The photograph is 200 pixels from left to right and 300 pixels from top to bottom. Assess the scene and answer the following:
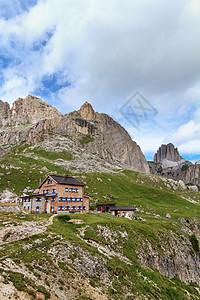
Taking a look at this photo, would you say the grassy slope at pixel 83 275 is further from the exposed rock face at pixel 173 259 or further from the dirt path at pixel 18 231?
the exposed rock face at pixel 173 259

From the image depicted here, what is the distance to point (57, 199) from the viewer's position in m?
59.7

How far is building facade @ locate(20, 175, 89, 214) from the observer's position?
2359 inches

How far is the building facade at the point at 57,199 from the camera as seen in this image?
197ft

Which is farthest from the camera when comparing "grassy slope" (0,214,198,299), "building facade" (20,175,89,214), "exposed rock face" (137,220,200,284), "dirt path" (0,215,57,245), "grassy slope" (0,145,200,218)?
"grassy slope" (0,145,200,218)

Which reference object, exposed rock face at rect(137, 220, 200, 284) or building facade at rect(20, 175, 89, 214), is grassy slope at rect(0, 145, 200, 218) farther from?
exposed rock face at rect(137, 220, 200, 284)

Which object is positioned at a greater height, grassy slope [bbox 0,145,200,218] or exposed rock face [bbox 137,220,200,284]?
grassy slope [bbox 0,145,200,218]

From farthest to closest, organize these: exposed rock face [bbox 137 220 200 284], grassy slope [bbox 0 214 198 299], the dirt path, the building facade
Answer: the building facade → exposed rock face [bbox 137 220 200 284] → the dirt path → grassy slope [bbox 0 214 198 299]

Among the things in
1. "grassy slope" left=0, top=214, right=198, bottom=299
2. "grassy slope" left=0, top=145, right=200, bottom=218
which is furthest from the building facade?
"grassy slope" left=0, top=145, right=200, bottom=218

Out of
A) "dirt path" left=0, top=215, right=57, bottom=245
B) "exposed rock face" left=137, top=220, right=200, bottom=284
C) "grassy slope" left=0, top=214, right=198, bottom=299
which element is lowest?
"exposed rock face" left=137, top=220, right=200, bottom=284

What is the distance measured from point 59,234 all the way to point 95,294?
40.3ft

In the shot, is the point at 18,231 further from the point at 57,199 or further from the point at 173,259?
the point at 173,259

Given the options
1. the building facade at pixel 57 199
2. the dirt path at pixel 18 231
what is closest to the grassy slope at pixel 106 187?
the building facade at pixel 57 199

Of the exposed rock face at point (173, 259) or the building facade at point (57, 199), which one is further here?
the building facade at point (57, 199)

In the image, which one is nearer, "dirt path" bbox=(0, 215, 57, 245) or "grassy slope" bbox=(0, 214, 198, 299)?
"grassy slope" bbox=(0, 214, 198, 299)
